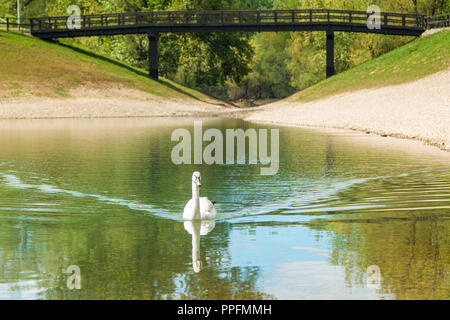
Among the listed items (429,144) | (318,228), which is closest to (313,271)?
(318,228)

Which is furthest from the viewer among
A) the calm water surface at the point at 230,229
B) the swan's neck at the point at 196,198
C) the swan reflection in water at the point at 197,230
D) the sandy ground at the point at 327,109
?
the sandy ground at the point at 327,109

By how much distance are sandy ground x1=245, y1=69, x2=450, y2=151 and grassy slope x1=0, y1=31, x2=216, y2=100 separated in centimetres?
1474

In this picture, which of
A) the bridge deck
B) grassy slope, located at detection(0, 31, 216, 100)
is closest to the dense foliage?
the bridge deck

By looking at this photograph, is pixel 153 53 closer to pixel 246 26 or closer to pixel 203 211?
pixel 246 26

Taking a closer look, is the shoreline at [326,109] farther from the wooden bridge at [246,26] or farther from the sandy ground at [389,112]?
the wooden bridge at [246,26]

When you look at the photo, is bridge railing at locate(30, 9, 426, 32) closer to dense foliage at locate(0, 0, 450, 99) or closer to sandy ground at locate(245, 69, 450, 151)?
dense foliage at locate(0, 0, 450, 99)

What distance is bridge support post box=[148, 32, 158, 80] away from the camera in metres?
82.3

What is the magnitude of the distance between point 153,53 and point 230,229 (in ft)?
230

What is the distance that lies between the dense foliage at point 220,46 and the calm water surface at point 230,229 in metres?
57.4

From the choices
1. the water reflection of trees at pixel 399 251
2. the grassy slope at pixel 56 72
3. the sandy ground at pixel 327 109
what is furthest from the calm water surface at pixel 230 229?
the grassy slope at pixel 56 72

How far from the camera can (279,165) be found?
27.0 m

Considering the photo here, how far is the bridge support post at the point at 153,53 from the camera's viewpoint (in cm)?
8231
